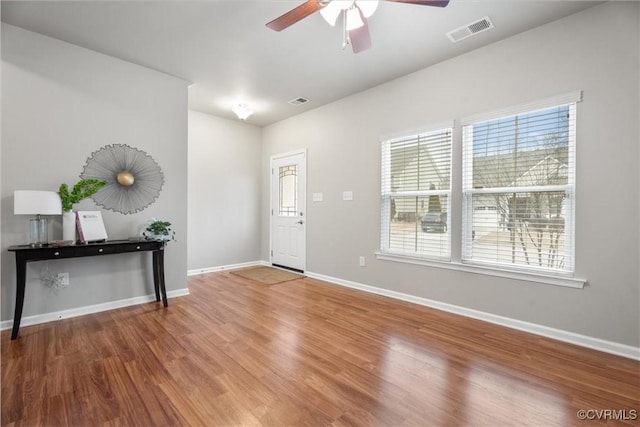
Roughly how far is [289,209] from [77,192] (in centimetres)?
311

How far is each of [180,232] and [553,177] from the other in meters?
4.21

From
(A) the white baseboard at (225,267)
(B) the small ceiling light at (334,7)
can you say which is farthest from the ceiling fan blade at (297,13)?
(A) the white baseboard at (225,267)

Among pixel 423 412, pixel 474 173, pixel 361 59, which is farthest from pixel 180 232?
pixel 474 173

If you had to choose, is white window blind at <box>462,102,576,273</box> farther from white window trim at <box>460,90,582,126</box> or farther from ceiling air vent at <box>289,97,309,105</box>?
ceiling air vent at <box>289,97,309,105</box>

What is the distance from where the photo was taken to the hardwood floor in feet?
5.33

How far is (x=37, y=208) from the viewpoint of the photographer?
258 cm

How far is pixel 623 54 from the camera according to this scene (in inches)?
91.1

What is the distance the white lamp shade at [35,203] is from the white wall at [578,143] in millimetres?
3412

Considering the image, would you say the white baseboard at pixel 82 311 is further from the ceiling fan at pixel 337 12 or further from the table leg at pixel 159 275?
the ceiling fan at pixel 337 12

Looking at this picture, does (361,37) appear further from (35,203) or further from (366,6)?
(35,203)

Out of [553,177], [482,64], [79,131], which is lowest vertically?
[553,177]

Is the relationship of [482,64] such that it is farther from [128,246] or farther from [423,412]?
[128,246]

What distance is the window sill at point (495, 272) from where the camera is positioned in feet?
8.29

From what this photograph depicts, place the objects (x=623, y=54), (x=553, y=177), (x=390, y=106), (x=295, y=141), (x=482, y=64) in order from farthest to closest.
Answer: (x=295, y=141) → (x=390, y=106) → (x=482, y=64) → (x=553, y=177) → (x=623, y=54)
